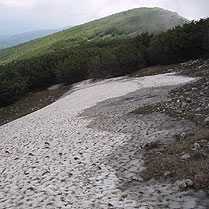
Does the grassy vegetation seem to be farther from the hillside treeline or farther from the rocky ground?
the rocky ground

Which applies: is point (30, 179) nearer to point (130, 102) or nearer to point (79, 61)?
point (130, 102)

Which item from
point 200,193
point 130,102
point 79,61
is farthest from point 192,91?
point 79,61

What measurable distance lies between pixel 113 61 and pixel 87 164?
106ft

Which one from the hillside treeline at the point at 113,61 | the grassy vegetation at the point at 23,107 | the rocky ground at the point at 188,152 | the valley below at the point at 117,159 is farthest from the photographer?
the hillside treeline at the point at 113,61

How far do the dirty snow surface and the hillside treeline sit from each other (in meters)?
21.6

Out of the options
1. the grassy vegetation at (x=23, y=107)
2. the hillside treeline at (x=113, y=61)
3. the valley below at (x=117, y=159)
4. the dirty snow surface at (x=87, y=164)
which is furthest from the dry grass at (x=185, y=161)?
the hillside treeline at (x=113, y=61)

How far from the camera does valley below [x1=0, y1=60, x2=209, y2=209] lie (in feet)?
21.5

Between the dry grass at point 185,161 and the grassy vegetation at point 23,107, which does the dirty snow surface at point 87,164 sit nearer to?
the dry grass at point 185,161

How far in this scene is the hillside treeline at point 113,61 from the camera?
117 ft

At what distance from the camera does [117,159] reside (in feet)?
30.9

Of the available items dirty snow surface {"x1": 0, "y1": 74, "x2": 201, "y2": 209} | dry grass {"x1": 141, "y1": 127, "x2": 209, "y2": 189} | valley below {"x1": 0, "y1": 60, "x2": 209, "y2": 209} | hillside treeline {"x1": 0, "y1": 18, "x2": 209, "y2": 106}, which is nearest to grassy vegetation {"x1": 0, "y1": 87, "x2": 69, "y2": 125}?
hillside treeline {"x1": 0, "y1": 18, "x2": 209, "y2": 106}

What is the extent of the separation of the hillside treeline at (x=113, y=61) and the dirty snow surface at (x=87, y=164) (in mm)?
21634

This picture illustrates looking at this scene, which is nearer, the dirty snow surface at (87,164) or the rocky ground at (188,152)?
the dirty snow surface at (87,164)

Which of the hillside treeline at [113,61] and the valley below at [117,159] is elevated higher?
the hillside treeline at [113,61]
